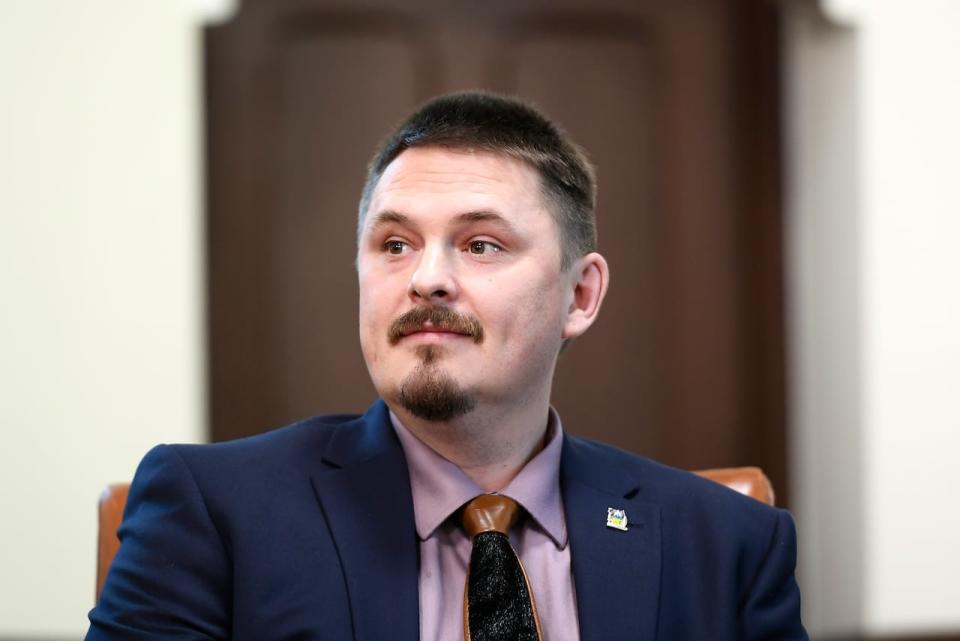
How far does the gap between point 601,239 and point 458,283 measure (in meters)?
2.04

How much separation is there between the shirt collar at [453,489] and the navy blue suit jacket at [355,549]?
2 cm

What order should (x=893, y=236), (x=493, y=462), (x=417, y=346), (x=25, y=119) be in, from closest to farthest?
(x=417, y=346) < (x=493, y=462) < (x=25, y=119) < (x=893, y=236)

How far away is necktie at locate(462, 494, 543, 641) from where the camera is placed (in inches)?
62.2

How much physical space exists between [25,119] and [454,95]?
1937 millimetres

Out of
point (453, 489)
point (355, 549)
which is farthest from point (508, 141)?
point (355, 549)

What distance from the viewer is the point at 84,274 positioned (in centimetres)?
337

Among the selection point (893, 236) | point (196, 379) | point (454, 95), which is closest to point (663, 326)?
point (893, 236)

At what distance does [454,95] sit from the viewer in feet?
6.23

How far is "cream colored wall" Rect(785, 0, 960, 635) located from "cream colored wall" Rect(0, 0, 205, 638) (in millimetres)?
1871

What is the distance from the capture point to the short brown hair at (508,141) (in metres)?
1.81

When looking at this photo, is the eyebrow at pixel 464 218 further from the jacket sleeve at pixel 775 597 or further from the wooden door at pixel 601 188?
the wooden door at pixel 601 188

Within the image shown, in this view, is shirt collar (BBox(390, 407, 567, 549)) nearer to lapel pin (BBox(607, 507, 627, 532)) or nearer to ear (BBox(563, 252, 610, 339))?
lapel pin (BBox(607, 507, 627, 532))

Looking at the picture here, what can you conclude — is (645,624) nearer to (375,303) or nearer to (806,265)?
(375,303)

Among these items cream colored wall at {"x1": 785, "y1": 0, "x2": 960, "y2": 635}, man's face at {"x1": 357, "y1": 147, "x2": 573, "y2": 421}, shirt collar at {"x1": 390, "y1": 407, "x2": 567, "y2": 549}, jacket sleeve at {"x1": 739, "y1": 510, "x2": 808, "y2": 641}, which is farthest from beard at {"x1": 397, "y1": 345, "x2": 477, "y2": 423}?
cream colored wall at {"x1": 785, "y1": 0, "x2": 960, "y2": 635}
